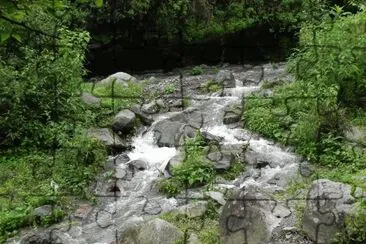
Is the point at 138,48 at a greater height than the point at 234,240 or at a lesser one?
greater

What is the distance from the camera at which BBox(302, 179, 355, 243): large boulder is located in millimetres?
5496

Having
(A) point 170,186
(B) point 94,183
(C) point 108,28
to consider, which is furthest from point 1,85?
(C) point 108,28

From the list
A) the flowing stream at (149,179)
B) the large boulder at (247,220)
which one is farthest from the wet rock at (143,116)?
the large boulder at (247,220)

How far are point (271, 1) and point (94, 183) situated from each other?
1145 centimetres

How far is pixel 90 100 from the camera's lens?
36.4 feet

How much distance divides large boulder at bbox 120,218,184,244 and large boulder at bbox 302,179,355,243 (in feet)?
4.86

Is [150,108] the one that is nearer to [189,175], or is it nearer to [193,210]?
[189,175]

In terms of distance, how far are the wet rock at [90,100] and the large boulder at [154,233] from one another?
16.1ft

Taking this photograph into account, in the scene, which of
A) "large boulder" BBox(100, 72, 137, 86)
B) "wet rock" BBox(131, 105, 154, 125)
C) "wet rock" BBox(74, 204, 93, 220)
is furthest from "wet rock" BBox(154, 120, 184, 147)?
"large boulder" BBox(100, 72, 137, 86)

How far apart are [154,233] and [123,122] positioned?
4.33 meters

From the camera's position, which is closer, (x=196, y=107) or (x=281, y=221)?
(x=281, y=221)

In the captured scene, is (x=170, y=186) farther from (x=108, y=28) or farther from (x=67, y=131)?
(x=108, y=28)

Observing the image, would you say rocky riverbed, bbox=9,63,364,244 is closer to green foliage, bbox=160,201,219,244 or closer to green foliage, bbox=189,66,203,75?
green foliage, bbox=160,201,219,244

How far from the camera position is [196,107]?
37.0 ft
